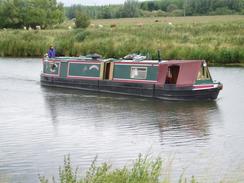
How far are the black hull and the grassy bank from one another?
8578 millimetres

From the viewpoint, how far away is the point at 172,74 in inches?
871

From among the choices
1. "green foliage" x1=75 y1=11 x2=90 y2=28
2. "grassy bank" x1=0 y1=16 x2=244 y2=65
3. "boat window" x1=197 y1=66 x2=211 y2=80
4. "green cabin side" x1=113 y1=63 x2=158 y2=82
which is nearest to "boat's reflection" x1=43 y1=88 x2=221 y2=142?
"green cabin side" x1=113 y1=63 x2=158 y2=82

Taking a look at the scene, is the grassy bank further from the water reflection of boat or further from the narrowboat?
the water reflection of boat

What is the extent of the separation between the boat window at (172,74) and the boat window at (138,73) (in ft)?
2.83

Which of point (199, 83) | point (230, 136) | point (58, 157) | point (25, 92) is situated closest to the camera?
point (58, 157)

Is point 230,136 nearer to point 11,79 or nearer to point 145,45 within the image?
point 11,79

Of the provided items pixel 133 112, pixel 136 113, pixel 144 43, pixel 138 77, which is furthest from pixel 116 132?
pixel 144 43

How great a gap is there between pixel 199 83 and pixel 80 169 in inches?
391

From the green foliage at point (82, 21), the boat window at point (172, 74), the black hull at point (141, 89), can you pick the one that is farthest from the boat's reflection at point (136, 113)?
the green foliage at point (82, 21)

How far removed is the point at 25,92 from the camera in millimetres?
24656

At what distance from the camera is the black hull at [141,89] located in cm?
2098

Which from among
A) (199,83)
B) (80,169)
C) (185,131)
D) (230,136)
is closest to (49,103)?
(199,83)

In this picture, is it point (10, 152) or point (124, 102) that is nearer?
point (10, 152)

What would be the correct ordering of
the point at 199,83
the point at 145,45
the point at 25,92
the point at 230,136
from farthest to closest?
the point at 145,45, the point at 25,92, the point at 199,83, the point at 230,136
